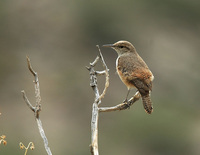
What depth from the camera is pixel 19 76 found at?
16094mm

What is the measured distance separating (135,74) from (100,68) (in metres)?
9.74

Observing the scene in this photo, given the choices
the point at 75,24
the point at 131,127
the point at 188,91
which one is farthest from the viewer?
the point at 75,24

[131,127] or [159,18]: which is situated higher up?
[159,18]

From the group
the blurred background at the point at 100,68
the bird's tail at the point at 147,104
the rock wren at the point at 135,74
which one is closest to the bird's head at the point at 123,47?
the rock wren at the point at 135,74

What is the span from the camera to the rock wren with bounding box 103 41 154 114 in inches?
220

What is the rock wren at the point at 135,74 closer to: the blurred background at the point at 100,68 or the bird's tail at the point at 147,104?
the bird's tail at the point at 147,104

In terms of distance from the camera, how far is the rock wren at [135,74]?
5594 millimetres

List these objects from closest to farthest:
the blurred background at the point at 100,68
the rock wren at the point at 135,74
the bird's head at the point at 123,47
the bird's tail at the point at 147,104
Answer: the bird's tail at the point at 147,104 → the rock wren at the point at 135,74 → the bird's head at the point at 123,47 → the blurred background at the point at 100,68

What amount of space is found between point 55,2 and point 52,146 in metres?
8.38

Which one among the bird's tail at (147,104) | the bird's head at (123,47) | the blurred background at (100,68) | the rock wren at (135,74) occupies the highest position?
the blurred background at (100,68)

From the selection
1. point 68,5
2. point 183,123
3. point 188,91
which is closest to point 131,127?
point 183,123

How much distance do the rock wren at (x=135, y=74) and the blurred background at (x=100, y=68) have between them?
5.63 metres

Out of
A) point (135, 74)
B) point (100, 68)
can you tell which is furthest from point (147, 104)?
point (100, 68)

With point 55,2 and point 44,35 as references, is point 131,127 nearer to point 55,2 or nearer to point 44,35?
point 44,35
